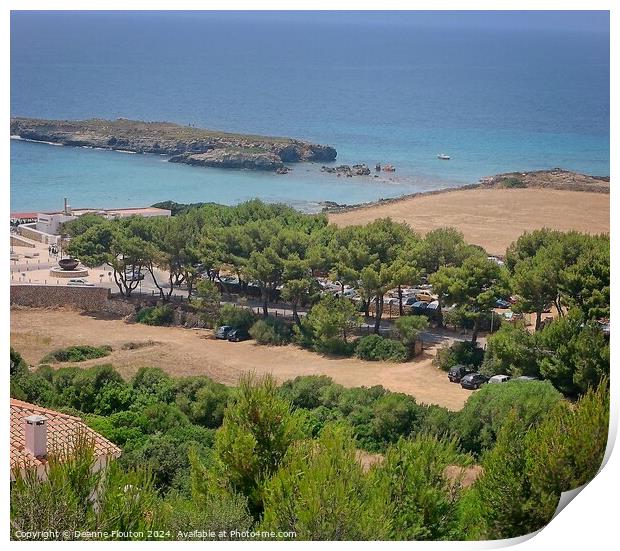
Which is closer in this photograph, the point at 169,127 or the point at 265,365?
the point at 265,365

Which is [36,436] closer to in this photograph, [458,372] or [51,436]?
[51,436]

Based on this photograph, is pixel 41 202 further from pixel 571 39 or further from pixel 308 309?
pixel 571 39

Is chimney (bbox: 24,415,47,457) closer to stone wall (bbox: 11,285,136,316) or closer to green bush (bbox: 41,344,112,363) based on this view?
green bush (bbox: 41,344,112,363)

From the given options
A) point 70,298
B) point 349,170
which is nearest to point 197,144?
point 349,170

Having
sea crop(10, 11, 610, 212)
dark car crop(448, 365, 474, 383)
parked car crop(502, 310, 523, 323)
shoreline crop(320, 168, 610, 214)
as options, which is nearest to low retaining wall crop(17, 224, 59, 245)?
sea crop(10, 11, 610, 212)

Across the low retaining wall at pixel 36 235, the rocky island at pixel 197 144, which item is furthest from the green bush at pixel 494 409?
the rocky island at pixel 197 144
